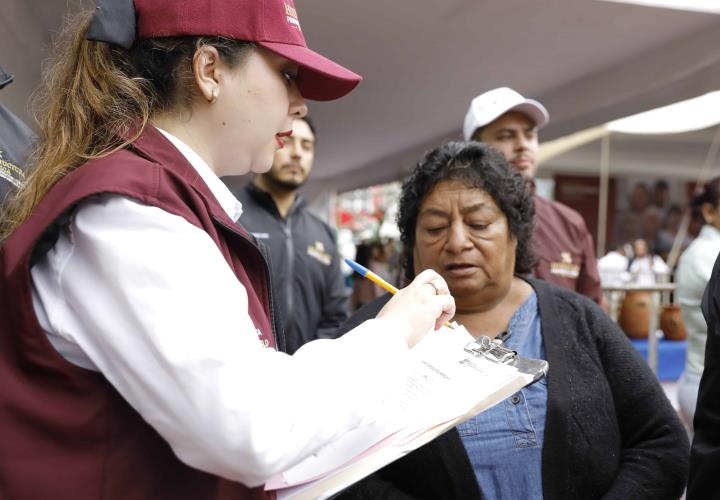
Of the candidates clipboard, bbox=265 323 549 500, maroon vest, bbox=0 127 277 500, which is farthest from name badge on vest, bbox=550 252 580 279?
maroon vest, bbox=0 127 277 500

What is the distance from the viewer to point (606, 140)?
314 inches

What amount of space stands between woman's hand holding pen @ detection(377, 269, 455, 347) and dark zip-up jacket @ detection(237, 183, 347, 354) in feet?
6.65

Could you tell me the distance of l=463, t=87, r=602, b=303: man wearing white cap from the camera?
2.73 meters

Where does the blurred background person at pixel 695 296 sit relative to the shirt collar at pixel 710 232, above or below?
below

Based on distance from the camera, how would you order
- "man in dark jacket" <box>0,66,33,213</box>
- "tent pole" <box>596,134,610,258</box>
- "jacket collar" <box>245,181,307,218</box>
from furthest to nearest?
"tent pole" <box>596,134,610,258</box> < "jacket collar" <box>245,181,307,218</box> < "man in dark jacket" <box>0,66,33,213</box>

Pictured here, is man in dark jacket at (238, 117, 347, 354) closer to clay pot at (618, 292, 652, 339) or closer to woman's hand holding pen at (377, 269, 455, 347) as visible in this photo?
woman's hand holding pen at (377, 269, 455, 347)

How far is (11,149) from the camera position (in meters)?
1.46

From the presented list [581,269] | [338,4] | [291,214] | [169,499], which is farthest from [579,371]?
[338,4]

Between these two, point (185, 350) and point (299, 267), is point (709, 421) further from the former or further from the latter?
point (299, 267)

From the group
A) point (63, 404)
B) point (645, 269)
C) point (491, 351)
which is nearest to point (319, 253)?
point (491, 351)

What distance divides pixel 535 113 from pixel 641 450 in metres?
1.74

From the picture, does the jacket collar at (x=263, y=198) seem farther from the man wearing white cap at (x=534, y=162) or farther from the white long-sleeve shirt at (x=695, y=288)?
the white long-sleeve shirt at (x=695, y=288)

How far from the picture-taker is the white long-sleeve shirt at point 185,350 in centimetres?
70

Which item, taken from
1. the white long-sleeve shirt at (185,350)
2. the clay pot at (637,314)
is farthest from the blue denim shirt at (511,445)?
the clay pot at (637,314)
